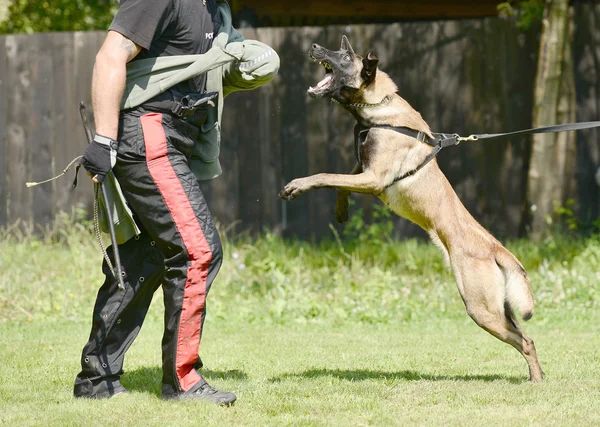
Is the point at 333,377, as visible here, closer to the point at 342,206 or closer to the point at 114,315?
the point at 342,206

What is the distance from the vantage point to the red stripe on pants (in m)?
4.27

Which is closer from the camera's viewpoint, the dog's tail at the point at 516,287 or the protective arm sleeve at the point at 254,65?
the protective arm sleeve at the point at 254,65

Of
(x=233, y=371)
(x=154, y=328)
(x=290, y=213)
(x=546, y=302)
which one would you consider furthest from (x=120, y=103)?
(x=290, y=213)

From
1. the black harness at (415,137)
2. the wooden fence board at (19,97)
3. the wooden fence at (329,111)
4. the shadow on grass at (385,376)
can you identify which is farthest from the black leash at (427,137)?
the wooden fence board at (19,97)

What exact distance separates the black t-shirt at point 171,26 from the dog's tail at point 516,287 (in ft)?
6.67

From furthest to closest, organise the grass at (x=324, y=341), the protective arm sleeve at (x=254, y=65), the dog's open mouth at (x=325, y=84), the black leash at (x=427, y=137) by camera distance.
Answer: the dog's open mouth at (x=325, y=84) < the black leash at (x=427, y=137) < the protective arm sleeve at (x=254, y=65) < the grass at (x=324, y=341)

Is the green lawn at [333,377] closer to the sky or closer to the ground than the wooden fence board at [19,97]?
closer to the ground

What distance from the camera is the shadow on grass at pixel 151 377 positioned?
4.88 m

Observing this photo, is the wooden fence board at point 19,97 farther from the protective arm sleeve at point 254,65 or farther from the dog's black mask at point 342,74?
the protective arm sleeve at point 254,65

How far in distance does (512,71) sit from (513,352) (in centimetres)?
419

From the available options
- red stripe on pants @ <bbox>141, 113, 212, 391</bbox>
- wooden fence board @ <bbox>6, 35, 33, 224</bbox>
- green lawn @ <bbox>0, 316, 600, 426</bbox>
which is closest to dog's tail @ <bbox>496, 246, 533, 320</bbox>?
green lawn @ <bbox>0, 316, 600, 426</bbox>

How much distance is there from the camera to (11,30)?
14469mm

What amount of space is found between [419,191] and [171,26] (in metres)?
1.77

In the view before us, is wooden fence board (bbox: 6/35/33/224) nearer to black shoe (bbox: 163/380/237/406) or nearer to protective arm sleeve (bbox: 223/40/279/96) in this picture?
protective arm sleeve (bbox: 223/40/279/96)
